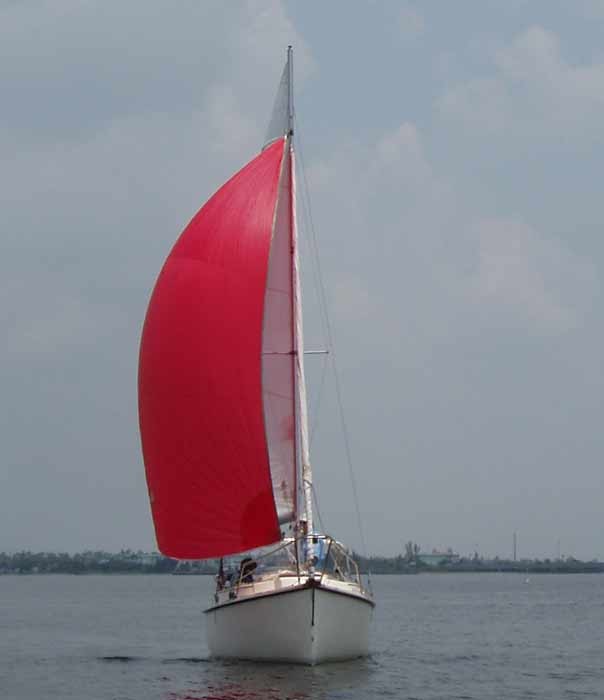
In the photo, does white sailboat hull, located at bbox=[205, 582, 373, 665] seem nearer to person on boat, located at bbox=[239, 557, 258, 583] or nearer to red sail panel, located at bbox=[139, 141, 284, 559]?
person on boat, located at bbox=[239, 557, 258, 583]

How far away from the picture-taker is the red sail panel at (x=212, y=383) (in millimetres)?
23156

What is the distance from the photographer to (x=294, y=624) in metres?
21.8

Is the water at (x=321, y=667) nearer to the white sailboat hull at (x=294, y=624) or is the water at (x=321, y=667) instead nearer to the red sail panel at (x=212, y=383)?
the white sailboat hull at (x=294, y=624)

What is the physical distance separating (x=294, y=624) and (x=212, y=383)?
4.54 meters

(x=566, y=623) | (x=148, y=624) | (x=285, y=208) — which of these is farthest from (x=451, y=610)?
(x=285, y=208)

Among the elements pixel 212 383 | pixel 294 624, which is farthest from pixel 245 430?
pixel 294 624

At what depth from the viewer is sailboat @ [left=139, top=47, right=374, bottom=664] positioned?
2261 cm

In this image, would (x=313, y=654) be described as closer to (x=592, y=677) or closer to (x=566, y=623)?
(x=592, y=677)

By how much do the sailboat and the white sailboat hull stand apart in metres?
0.03

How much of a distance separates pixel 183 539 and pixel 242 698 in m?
4.56

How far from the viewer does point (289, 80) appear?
27.4m

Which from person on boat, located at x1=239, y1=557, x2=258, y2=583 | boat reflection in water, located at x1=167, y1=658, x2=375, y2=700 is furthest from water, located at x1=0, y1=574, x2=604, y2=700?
person on boat, located at x1=239, y1=557, x2=258, y2=583

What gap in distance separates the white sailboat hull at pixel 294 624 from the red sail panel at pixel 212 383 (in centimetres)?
134

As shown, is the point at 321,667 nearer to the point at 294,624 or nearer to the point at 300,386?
the point at 294,624
